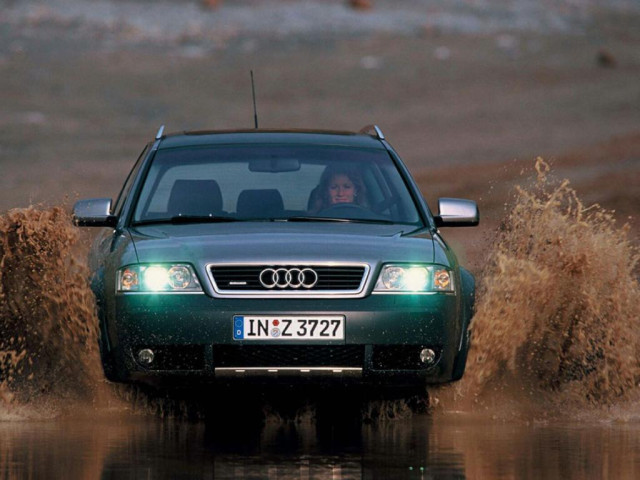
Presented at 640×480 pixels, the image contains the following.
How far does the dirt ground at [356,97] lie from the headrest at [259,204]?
16509mm

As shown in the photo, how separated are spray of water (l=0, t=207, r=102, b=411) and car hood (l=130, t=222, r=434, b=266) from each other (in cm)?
59

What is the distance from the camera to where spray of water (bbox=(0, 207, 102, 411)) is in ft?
32.6

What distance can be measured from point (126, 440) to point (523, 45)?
52.5m

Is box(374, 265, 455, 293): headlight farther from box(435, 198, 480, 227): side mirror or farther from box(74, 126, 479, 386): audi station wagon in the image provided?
box(435, 198, 480, 227): side mirror

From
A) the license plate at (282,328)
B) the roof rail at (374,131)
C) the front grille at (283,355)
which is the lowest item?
the front grille at (283,355)

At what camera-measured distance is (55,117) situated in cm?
4472

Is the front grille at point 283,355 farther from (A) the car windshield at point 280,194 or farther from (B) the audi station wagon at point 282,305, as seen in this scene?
(A) the car windshield at point 280,194

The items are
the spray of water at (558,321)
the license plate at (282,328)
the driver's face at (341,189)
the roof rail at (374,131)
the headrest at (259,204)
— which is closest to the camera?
the license plate at (282,328)

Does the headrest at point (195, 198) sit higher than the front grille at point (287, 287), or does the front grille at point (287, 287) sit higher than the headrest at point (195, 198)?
the headrest at point (195, 198)

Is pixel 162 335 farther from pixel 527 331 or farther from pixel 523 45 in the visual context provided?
pixel 523 45

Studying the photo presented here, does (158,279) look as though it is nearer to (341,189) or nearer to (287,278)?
(287,278)

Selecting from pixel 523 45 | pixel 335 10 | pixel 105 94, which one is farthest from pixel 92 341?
pixel 335 10

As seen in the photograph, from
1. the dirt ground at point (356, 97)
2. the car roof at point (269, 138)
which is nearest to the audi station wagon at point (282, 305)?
the car roof at point (269, 138)

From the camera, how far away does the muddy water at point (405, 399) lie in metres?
8.53
